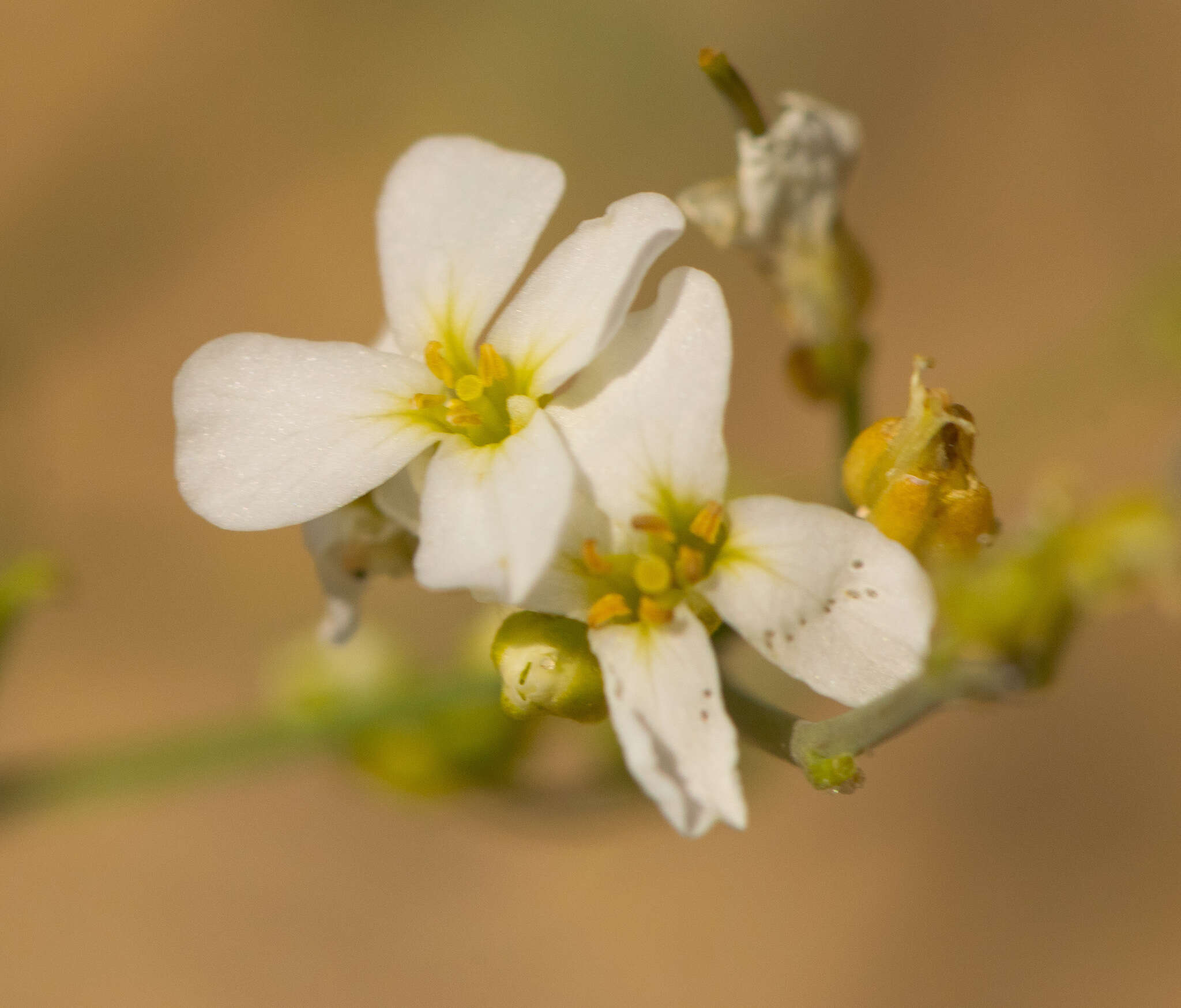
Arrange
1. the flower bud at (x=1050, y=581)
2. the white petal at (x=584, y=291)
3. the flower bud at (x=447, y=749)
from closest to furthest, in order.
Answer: the flower bud at (x=1050, y=581) → the white petal at (x=584, y=291) → the flower bud at (x=447, y=749)

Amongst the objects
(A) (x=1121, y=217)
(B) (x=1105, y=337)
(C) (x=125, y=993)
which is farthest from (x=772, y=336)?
(C) (x=125, y=993)

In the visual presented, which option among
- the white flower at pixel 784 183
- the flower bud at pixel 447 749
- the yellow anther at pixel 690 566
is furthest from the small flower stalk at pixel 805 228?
the flower bud at pixel 447 749

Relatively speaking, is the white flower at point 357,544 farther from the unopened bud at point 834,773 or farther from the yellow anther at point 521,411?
the unopened bud at point 834,773

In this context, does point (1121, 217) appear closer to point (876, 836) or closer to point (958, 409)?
point (876, 836)

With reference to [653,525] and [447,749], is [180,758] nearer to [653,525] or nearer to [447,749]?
[447,749]

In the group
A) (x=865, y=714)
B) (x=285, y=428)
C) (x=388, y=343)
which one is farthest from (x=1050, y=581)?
(x=388, y=343)

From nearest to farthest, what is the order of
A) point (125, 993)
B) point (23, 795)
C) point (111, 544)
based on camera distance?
point (23, 795) < point (125, 993) < point (111, 544)
